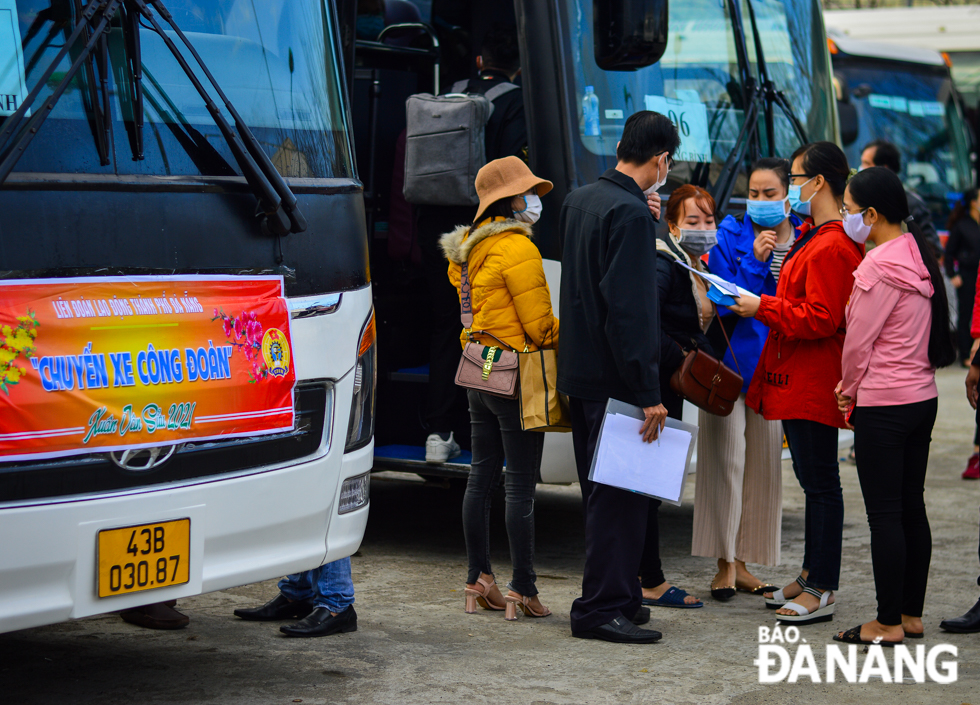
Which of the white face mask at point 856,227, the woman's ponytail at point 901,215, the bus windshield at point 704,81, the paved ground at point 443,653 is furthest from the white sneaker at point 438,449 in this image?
the woman's ponytail at point 901,215

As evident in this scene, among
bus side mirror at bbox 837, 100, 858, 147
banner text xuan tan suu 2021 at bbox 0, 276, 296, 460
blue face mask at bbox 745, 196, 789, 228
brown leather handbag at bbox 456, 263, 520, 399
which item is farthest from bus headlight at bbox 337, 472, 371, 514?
bus side mirror at bbox 837, 100, 858, 147

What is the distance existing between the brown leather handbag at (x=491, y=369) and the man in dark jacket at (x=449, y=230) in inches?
32.5

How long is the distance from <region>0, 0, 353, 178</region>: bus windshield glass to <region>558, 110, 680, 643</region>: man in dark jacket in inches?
38.8

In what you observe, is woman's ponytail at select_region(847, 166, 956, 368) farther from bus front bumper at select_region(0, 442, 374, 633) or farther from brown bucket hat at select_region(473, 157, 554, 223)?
bus front bumper at select_region(0, 442, 374, 633)

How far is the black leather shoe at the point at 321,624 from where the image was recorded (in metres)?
4.89

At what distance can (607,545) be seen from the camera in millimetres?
4922

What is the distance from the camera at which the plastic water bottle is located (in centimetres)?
573

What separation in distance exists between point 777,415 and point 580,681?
1.53 meters

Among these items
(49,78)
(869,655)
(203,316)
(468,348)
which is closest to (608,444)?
(468,348)

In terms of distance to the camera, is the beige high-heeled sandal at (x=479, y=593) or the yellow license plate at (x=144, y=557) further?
the beige high-heeled sandal at (x=479, y=593)

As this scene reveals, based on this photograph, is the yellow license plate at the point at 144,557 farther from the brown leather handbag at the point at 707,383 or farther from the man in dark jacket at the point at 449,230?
the man in dark jacket at the point at 449,230

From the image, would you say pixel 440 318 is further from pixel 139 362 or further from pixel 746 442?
pixel 139 362

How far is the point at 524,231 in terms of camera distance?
5.20m

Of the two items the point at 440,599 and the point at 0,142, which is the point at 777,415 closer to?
the point at 440,599
